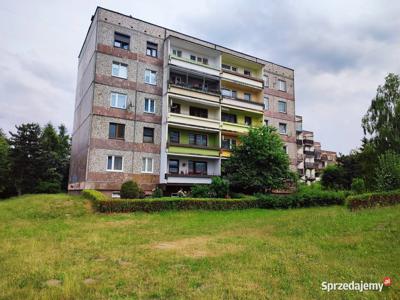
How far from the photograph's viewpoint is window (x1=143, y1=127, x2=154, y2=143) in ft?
85.6

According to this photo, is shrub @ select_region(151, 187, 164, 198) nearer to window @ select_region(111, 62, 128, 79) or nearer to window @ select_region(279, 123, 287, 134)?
window @ select_region(111, 62, 128, 79)

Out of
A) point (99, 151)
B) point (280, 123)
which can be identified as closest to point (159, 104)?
point (99, 151)

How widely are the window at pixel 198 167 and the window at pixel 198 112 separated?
194 inches

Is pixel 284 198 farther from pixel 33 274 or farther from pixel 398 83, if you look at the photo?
pixel 398 83

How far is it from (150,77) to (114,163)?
9042 millimetres

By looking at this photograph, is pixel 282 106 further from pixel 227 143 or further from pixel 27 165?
pixel 27 165

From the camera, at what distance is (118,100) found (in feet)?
82.2

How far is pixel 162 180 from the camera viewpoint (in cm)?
2511

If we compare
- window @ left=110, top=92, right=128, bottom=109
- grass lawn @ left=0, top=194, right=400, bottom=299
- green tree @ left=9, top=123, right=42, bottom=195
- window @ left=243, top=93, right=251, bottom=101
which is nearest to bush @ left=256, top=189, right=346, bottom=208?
grass lawn @ left=0, top=194, right=400, bottom=299

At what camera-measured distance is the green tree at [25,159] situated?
3384cm

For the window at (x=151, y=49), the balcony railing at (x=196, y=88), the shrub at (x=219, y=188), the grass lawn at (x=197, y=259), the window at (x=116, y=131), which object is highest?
the window at (x=151, y=49)

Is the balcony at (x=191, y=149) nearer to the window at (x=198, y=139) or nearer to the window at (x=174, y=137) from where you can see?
the window at (x=174, y=137)

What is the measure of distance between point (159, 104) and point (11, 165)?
818 inches

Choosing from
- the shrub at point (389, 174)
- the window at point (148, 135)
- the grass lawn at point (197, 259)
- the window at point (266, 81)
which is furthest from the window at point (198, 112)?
the grass lawn at point (197, 259)
